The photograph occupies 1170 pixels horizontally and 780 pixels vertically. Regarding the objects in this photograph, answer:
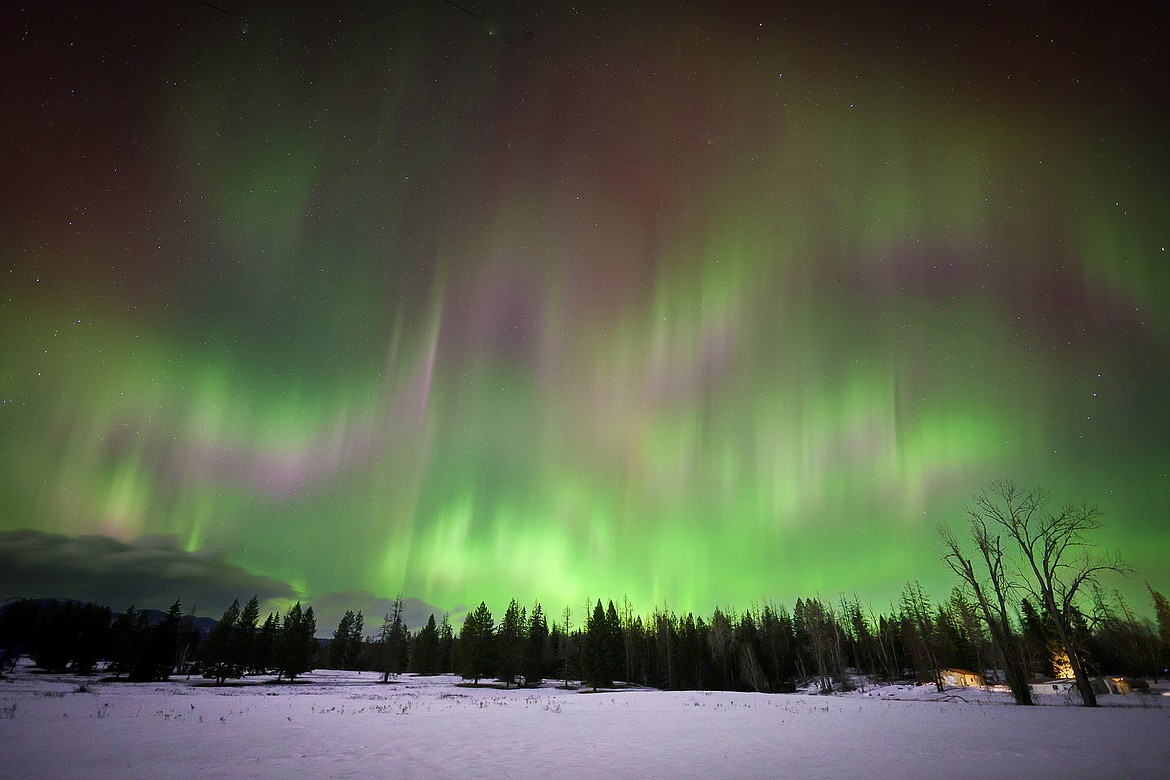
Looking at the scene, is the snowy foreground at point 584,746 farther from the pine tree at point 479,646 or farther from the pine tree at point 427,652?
the pine tree at point 427,652

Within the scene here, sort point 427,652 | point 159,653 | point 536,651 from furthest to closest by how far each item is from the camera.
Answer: point 427,652 < point 536,651 < point 159,653

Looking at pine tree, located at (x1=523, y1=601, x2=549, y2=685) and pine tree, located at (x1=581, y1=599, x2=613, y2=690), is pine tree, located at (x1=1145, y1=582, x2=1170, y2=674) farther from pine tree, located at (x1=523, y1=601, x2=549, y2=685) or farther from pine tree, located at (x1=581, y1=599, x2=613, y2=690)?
pine tree, located at (x1=523, y1=601, x2=549, y2=685)

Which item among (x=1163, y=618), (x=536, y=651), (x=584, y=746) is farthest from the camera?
(x=536, y=651)

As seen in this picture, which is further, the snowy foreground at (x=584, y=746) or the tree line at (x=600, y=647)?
the tree line at (x=600, y=647)

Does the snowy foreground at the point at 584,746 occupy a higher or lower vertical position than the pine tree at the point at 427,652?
higher

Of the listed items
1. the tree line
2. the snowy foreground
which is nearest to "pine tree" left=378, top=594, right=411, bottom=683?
the tree line

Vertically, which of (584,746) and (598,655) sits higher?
(584,746)

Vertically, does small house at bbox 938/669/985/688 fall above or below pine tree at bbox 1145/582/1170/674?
below

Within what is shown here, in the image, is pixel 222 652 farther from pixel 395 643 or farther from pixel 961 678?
pixel 961 678

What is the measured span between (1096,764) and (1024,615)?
7589cm

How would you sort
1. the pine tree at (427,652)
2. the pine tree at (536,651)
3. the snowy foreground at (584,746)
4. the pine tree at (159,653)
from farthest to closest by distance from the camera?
the pine tree at (427,652), the pine tree at (536,651), the pine tree at (159,653), the snowy foreground at (584,746)

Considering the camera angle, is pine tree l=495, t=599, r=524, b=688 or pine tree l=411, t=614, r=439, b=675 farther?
pine tree l=411, t=614, r=439, b=675

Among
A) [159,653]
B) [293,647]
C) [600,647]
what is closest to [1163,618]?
[600,647]

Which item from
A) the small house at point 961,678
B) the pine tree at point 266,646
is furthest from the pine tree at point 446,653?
the small house at point 961,678
